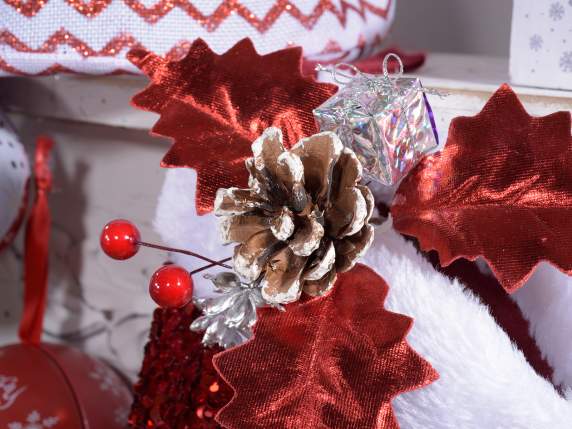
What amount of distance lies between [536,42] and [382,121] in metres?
0.17

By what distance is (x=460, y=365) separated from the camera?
0.89ft

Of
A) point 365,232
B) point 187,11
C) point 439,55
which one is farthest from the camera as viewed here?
point 439,55

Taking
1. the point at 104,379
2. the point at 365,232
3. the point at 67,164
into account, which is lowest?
the point at 104,379

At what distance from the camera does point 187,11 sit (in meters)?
0.37

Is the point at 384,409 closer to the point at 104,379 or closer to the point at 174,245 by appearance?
the point at 174,245

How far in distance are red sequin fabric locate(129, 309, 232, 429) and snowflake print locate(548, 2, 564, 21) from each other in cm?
26

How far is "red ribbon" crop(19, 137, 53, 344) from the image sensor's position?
533mm

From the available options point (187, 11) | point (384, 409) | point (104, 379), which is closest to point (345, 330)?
point (384, 409)

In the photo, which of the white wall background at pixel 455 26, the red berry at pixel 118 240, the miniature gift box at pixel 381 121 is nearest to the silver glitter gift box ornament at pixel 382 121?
the miniature gift box at pixel 381 121

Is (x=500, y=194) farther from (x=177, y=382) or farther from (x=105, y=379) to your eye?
(x=105, y=379)

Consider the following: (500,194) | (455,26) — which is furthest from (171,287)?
(455,26)

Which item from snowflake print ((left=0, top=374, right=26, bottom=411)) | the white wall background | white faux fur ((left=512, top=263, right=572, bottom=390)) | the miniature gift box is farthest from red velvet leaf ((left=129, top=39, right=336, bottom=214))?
the white wall background

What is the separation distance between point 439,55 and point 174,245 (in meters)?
0.37

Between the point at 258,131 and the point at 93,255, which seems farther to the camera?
the point at 93,255
